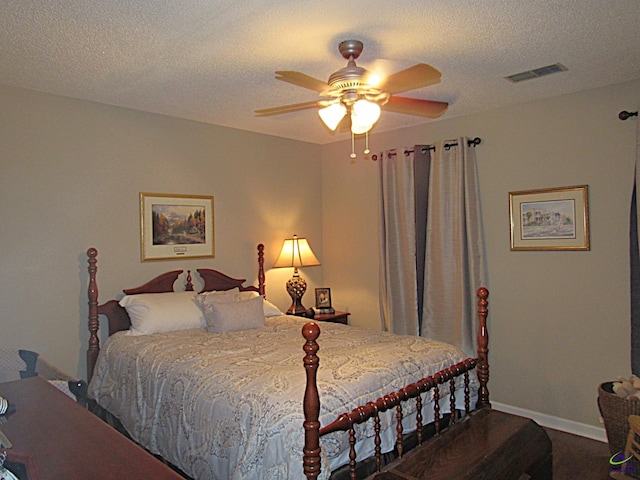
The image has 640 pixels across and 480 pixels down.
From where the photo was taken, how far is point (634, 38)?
8.16 ft

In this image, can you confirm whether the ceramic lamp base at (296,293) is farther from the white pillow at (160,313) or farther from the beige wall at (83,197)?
the white pillow at (160,313)

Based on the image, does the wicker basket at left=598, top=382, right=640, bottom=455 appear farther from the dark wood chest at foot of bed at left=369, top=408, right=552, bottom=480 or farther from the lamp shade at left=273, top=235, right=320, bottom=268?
the lamp shade at left=273, top=235, right=320, bottom=268

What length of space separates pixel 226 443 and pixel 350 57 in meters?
2.05

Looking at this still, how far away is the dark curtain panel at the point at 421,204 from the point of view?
4.24 meters

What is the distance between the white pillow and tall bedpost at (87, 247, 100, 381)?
190 millimetres

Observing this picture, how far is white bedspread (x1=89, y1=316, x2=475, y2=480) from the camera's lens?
1.95 metres

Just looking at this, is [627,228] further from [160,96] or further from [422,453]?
[160,96]

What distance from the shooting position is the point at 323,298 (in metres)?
4.84

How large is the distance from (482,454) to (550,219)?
2119mm

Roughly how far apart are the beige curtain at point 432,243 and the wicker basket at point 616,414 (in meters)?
1.13

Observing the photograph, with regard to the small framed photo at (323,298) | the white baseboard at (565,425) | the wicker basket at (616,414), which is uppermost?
the small framed photo at (323,298)

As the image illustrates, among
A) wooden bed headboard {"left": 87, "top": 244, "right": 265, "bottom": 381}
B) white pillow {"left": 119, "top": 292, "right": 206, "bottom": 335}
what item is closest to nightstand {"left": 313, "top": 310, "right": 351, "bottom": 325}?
wooden bed headboard {"left": 87, "top": 244, "right": 265, "bottom": 381}

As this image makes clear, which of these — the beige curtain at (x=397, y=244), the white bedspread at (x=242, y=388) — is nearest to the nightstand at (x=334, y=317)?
the beige curtain at (x=397, y=244)

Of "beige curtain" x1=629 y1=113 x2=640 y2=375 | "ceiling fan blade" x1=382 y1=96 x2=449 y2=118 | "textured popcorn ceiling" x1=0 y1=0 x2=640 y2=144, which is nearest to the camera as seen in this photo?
"textured popcorn ceiling" x1=0 y1=0 x2=640 y2=144
